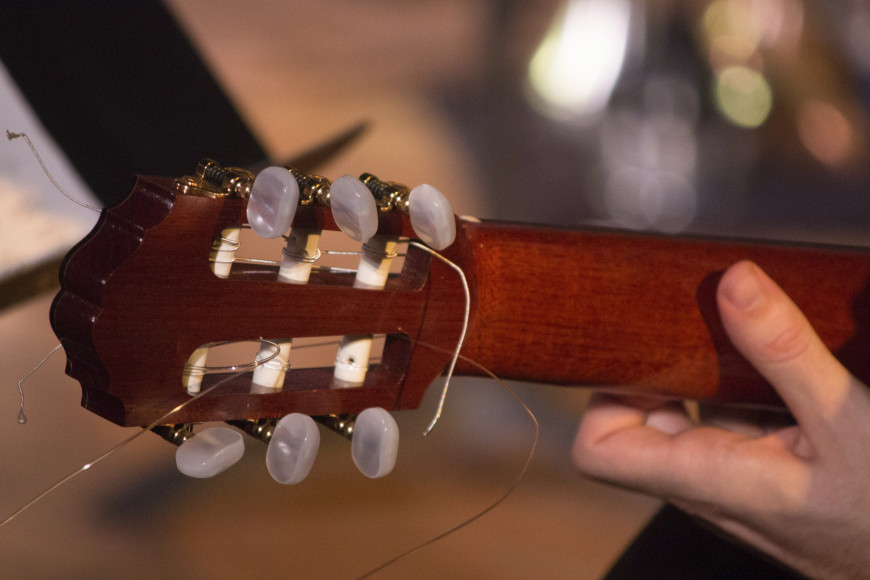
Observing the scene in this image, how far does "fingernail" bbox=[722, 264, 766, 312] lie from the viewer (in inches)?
22.1

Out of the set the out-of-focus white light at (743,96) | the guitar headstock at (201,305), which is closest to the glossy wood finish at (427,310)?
the guitar headstock at (201,305)

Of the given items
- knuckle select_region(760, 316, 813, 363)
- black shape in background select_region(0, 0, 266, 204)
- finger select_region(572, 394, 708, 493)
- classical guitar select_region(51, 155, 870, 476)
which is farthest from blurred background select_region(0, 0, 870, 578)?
knuckle select_region(760, 316, 813, 363)

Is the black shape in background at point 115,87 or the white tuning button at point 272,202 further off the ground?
the black shape in background at point 115,87

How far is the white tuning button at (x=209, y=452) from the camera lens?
1.42 ft

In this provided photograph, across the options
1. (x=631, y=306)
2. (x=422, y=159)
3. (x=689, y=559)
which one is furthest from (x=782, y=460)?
(x=422, y=159)

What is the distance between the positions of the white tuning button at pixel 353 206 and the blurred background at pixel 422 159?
0.55 meters

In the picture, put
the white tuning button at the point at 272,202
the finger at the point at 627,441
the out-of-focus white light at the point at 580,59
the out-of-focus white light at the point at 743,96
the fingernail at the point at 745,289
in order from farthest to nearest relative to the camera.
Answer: the out-of-focus white light at the point at 743,96 < the out-of-focus white light at the point at 580,59 < the finger at the point at 627,441 < the fingernail at the point at 745,289 < the white tuning button at the point at 272,202

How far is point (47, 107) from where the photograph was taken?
2.72 feet

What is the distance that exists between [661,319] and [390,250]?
0.87 feet

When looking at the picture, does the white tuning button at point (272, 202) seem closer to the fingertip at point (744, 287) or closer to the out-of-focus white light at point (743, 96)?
the fingertip at point (744, 287)

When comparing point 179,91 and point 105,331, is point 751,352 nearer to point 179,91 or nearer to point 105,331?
point 105,331

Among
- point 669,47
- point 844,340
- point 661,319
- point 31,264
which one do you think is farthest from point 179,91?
point 669,47

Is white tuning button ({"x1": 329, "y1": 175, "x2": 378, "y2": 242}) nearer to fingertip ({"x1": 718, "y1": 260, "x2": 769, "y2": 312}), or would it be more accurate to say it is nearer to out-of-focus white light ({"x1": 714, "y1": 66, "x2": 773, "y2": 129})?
fingertip ({"x1": 718, "y1": 260, "x2": 769, "y2": 312})

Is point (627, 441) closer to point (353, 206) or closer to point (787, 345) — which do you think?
point (787, 345)
